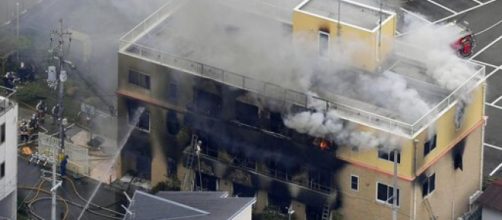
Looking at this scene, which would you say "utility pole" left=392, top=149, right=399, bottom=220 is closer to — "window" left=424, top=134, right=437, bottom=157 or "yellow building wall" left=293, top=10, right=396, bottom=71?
"window" left=424, top=134, right=437, bottom=157

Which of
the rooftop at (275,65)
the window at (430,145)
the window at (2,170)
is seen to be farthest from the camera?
the rooftop at (275,65)

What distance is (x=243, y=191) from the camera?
73000mm

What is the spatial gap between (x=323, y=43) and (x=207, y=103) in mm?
4905

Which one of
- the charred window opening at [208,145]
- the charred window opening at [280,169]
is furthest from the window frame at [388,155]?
the charred window opening at [208,145]

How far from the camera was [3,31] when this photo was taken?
86.0 metres

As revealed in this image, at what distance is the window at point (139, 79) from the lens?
74125 mm

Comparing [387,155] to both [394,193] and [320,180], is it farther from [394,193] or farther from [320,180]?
[320,180]

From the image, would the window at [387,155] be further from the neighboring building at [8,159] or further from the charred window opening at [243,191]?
the neighboring building at [8,159]

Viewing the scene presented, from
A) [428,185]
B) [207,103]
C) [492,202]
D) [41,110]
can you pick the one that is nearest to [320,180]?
[428,185]

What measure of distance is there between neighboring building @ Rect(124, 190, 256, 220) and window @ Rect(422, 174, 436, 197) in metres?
7.93

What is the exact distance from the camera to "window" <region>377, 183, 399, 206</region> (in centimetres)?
6969

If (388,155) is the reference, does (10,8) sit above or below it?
above

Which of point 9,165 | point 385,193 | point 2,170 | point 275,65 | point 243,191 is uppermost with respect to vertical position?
point 275,65

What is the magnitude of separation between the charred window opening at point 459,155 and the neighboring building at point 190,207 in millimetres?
10116
